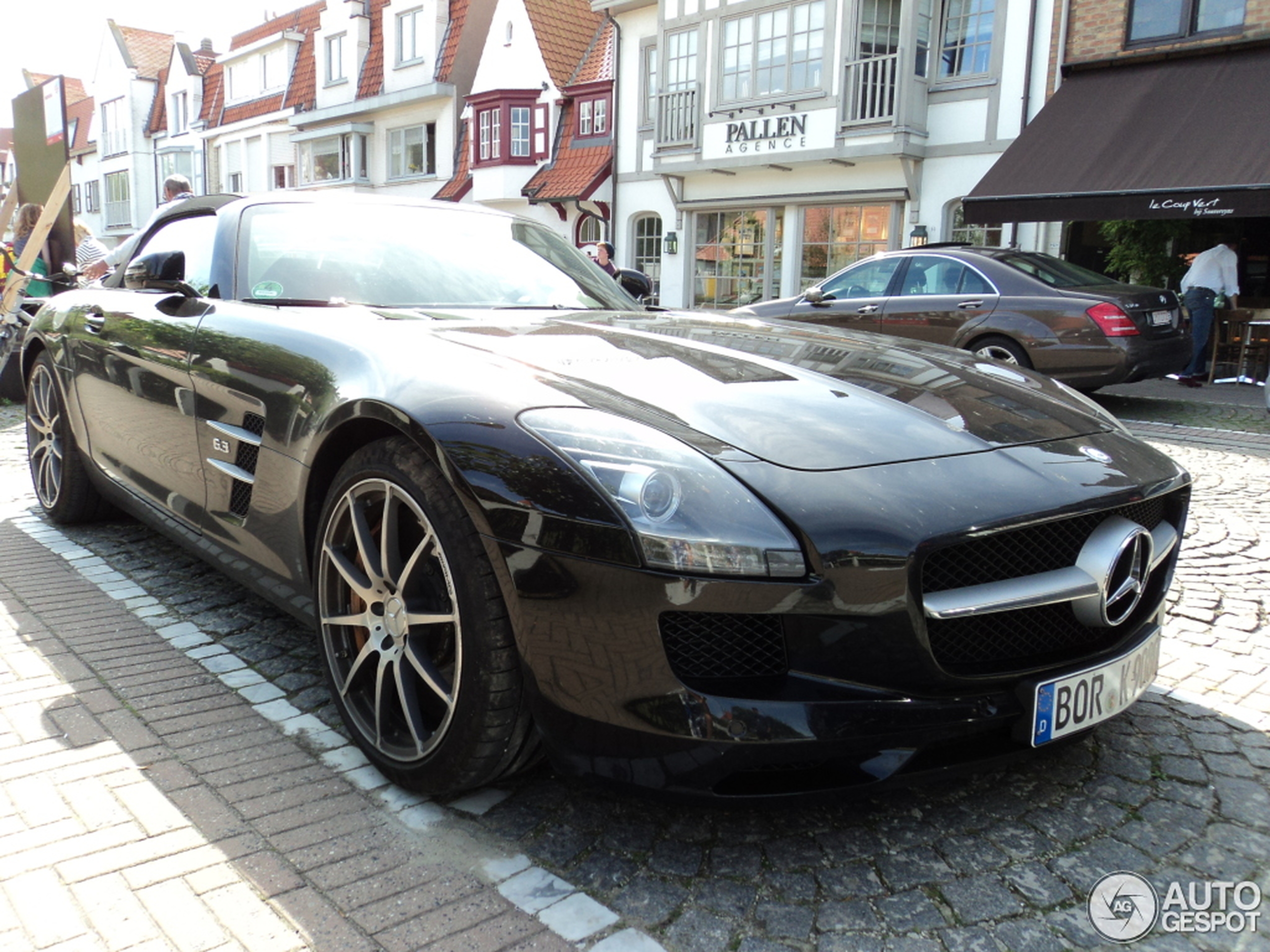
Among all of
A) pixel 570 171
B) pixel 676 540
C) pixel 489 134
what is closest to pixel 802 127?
pixel 570 171

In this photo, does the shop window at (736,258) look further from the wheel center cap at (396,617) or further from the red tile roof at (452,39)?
the wheel center cap at (396,617)

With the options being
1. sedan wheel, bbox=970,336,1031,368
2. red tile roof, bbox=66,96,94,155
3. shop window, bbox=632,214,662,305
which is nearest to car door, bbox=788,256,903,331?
sedan wheel, bbox=970,336,1031,368

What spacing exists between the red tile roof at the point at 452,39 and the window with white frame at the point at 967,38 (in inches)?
628

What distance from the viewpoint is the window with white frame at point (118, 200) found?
47.1 metres

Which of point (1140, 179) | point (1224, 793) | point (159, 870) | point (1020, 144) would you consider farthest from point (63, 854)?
point (1020, 144)

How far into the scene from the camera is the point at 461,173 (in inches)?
1072

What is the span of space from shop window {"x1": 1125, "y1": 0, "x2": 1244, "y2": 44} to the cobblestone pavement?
13.0 metres

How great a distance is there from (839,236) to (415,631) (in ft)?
56.2

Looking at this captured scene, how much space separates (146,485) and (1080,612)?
120 inches

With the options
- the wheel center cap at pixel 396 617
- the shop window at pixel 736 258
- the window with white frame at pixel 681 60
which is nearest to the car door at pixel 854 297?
the shop window at pixel 736 258

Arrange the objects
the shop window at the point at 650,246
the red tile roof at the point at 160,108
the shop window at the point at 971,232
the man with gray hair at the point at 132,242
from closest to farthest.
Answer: the man with gray hair at the point at 132,242 < the shop window at the point at 971,232 < the shop window at the point at 650,246 < the red tile roof at the point at 160,108

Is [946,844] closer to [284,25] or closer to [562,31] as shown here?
[562,31]

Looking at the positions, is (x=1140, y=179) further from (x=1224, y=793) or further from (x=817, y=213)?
(x=1224, y=793)

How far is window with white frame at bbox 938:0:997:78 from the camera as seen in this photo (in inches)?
618
